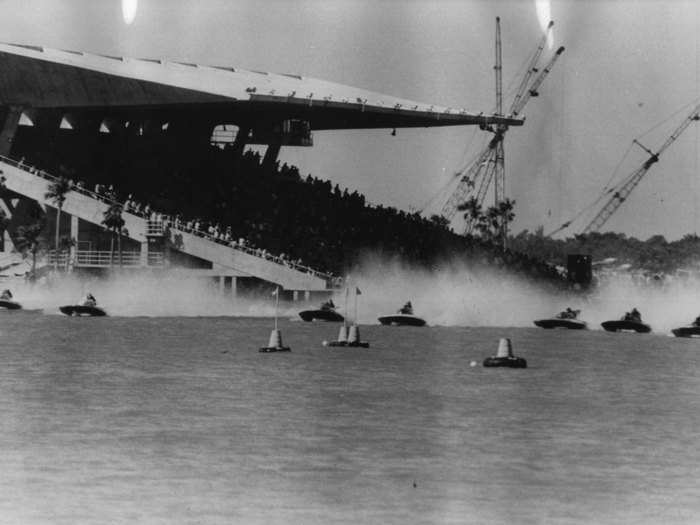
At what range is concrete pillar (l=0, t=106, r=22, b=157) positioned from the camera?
141m

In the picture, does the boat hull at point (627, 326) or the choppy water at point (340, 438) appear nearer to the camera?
the choppy water at point (340, 438)

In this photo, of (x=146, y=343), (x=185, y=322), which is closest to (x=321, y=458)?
(x=146, y=343)

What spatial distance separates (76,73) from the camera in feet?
441

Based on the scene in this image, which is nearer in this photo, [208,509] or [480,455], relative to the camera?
[208,509]

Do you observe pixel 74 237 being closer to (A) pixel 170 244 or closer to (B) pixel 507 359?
(A) pixel 170 244

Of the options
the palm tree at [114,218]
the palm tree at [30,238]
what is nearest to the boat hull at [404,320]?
the palm tree at [114,218]

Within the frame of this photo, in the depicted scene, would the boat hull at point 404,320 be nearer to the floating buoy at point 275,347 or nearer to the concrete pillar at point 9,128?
the floating buoy at point 275,347

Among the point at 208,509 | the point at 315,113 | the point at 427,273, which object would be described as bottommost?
the point at 208,509

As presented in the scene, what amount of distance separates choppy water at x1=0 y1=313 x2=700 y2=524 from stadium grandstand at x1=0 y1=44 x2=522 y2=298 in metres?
58.7

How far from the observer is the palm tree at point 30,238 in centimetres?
13512

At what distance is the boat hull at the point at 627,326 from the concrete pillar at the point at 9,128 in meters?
54.0

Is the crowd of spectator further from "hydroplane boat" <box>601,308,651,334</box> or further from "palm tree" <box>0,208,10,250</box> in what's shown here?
"hydroplane boat" <box>601,308,651,334</box>

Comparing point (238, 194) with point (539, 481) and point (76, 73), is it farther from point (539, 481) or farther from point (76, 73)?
point (539, 481)

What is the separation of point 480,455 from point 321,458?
344cm
